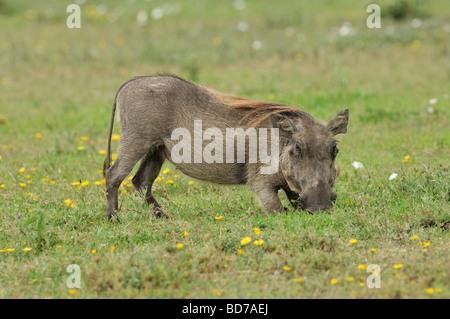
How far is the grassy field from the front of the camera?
4.04 metres

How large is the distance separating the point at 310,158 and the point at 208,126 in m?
0.92

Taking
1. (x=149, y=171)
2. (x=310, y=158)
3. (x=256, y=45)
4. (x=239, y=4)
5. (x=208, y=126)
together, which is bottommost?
(x=149, y=171)

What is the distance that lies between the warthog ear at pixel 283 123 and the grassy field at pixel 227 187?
0.69 metres

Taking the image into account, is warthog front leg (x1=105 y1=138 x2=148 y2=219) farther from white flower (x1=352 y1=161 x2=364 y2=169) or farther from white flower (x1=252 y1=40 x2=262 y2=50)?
white flower (x1=252 y1=40 x2=262 y2=50)

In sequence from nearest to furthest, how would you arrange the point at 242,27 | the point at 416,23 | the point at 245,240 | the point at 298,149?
the point at 245,240 < the point at 298,149 < the point at 416,23 < the point at 242,27

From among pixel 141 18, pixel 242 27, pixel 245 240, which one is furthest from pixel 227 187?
pixel 141 18

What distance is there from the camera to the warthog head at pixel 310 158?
16.1 ft

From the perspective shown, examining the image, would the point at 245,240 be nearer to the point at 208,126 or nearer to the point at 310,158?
the point at 310,158

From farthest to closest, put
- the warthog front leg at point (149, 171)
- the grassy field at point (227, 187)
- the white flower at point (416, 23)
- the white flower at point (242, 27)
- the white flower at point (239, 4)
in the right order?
the white flower at point (239, 4)
the white flower at point (242, 27)
the white flower at point (416, 23)
the warthog front leg at point (149, 171)
the grassy field at point (227, 187)

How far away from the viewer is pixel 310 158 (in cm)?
498

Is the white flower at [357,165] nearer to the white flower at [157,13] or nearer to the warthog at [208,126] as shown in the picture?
the warthog at [208,126]

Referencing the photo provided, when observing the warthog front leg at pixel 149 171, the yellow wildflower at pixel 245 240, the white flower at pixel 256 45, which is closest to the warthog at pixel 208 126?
the warthog front leg at pixel 149 171

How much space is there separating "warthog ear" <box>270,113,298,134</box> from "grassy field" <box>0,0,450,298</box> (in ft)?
2.25
